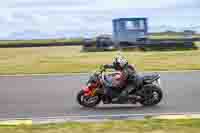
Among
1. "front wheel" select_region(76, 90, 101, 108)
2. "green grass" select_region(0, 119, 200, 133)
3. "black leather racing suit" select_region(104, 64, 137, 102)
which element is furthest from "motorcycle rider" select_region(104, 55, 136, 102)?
"green grass" select_region(0, 119, 200, 133)

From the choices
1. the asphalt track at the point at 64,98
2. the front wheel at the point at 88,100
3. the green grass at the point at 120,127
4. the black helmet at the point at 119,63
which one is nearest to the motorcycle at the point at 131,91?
the front wheel at the point at 88,100

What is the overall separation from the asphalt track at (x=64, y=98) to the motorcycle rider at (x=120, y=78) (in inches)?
12.7

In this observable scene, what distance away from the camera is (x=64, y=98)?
15562 millimetres

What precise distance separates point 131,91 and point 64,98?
2586 mm

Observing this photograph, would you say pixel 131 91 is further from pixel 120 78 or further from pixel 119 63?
pixel 119 63

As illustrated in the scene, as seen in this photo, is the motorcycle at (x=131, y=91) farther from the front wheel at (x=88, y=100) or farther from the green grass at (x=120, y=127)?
the green grass at (x=120, y=127)

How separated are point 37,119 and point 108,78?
104 inches

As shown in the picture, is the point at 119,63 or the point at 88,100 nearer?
the point at 119,63

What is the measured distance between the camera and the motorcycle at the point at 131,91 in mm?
13531

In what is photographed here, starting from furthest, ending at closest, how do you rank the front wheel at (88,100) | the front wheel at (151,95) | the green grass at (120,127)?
1. the front wheel at (88,100)
2. the front wheel at (151,95)
3. the green grass at (120,127)

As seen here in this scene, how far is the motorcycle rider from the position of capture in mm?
13570

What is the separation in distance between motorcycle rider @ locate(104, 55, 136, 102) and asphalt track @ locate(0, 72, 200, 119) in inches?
12.7

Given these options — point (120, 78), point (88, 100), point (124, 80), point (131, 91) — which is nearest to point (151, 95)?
point (131, 91)

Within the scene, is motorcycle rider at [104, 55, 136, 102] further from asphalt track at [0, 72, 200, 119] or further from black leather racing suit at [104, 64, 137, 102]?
asphalt track at [0, 72, 200, 119]
